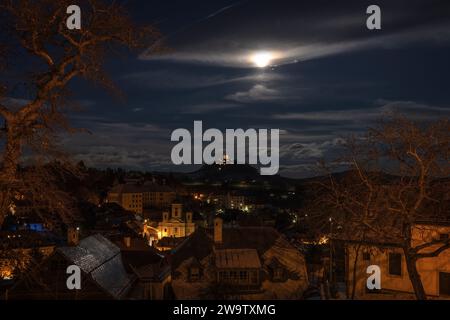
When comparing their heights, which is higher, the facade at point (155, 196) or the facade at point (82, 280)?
the facade at point (155, 196)

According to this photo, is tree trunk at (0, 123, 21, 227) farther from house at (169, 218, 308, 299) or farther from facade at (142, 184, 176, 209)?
facade at (142, 184, 176, 209)

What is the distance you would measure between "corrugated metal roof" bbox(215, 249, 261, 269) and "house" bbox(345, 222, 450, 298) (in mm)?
8580

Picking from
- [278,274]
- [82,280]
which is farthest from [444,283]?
[82,280]

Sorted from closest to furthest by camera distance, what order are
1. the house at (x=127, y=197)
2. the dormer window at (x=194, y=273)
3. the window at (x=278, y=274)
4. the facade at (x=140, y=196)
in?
the dormer window at (x=194, y=273) < the window at (x=278, y=274) < the house at (x=127, y=197) < the facade at (x=140, y=196)

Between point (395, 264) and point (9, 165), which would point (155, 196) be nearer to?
point (395, 264)

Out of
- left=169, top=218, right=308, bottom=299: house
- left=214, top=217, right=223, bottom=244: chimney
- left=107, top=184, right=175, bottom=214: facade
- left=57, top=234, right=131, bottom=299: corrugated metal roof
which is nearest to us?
left=57, top=234, right=131, bottom=299: corrugated metal roof

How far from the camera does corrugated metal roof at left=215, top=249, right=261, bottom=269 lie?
104ft

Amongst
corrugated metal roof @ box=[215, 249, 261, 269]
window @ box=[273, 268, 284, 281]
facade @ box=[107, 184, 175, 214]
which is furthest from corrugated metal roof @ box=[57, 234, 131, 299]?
facade @ box=[107, 184, 175, 214]

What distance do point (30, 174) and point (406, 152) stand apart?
11.4 m

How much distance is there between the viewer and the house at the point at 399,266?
22.6m

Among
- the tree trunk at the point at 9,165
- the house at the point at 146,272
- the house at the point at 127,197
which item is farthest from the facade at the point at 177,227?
the tree trunk at the point at 9,165

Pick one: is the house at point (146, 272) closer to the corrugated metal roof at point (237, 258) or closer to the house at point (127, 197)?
the corrugated metal roof at point (237, 258)

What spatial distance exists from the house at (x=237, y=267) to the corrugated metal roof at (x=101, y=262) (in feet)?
14.5
